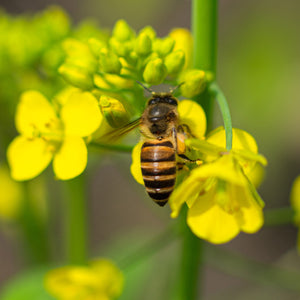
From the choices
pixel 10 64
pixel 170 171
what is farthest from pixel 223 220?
pixel 10 64

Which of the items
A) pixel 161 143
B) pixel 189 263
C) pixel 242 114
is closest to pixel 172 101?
pixel 161 143

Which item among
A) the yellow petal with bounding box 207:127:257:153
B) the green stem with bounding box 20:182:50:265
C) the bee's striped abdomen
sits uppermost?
the yellow petal with bounding box 207:127:257:153

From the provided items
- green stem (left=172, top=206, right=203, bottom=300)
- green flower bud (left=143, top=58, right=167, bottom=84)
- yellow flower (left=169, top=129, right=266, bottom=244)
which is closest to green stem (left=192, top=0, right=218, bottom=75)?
green flower bud (left=143, top=58, right=167, bottom=84)

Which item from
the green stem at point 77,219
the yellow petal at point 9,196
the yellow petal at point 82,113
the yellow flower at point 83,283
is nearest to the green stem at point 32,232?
the yellow petal at point 9,196

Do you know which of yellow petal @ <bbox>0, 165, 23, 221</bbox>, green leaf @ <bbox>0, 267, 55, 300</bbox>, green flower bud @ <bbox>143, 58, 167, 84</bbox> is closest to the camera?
green flower bud @ <bbox>143, 58, 167, 84</bbox>

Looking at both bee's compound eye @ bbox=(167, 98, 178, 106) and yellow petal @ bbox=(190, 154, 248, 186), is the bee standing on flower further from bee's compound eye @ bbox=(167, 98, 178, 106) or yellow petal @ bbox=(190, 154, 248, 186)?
yellow petal @ bbox=(190, 154, 248, 186)
